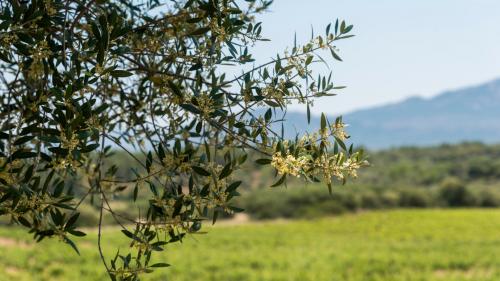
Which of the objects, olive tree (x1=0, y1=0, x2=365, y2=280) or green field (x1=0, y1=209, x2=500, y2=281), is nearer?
olive tree (x1=0, y1=0, x2=365, y2=280)

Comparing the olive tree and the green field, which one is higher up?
the olive tree

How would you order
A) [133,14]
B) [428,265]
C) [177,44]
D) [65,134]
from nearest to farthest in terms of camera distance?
[65,134] → [177,44] → [133,14] → [428,265]

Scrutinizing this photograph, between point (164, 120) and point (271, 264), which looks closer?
point (164, 120)

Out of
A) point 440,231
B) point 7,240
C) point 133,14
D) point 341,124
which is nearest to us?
point 341,124

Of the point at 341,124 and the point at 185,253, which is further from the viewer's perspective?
the point at 185,253

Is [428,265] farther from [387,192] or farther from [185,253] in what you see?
[387,192]

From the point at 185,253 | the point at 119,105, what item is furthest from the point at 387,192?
the point at 119,105

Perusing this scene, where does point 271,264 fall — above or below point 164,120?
below

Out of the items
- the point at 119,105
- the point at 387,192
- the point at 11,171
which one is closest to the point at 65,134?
the point at 11,171

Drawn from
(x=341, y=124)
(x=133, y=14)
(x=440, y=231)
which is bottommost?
(x=440, y=231)

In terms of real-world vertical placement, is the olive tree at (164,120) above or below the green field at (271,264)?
above

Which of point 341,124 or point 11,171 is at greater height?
point 341,124

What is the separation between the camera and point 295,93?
9.95 feet

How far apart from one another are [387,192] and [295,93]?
67.6 m
